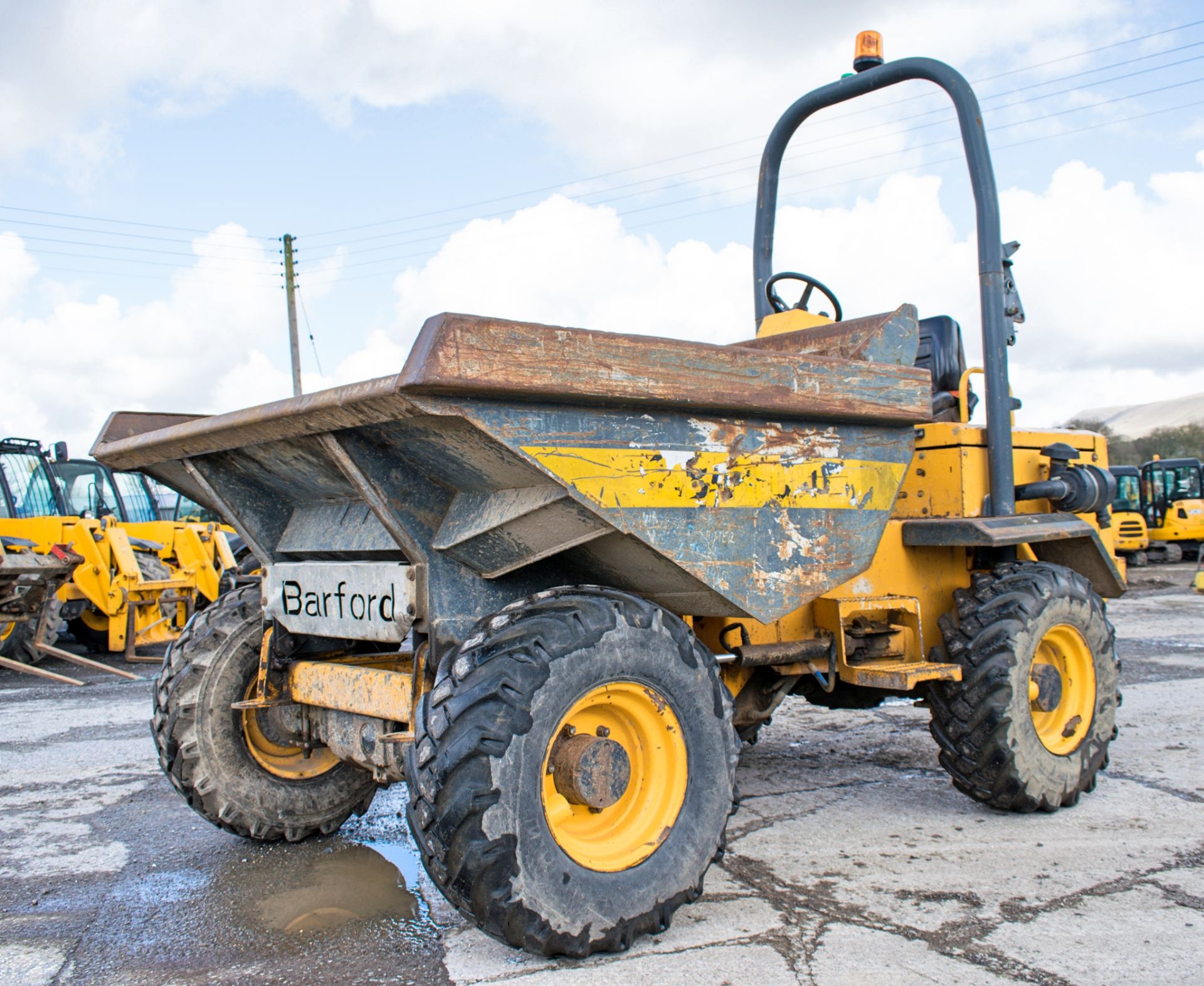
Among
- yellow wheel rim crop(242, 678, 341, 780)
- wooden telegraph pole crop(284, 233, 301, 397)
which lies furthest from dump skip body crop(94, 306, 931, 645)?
wooden telegraph pole crop(284, 233, 301, 397)

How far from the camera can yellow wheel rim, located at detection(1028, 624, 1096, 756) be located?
14.3 ft

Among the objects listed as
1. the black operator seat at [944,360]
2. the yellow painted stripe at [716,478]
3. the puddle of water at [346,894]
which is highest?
the black operator seat at [944,360]

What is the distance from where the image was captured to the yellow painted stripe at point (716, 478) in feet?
9.45

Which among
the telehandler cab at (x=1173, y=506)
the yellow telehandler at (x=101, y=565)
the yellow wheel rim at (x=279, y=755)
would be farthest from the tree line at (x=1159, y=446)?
the yellow wheel rim at (x=279, y=755)

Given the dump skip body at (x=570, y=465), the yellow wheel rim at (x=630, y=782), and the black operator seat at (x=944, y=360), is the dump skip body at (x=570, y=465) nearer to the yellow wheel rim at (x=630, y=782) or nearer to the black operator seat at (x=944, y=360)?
the yellow wheel rim at (x=630, y=782)

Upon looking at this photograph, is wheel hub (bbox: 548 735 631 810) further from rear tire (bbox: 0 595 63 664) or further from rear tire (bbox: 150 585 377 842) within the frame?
rear tire (bbox: 0 595 63 664)

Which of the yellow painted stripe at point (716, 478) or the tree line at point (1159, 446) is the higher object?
the tree line at point (1159, 446)

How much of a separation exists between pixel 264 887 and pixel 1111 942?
2.54 metres

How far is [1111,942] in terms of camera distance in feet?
9.51

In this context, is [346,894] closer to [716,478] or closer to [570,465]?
[570,465]

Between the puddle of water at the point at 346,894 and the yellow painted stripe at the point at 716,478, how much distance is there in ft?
4.71

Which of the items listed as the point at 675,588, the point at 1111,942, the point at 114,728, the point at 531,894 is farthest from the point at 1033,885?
the point at 114,728

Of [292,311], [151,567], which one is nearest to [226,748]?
[151,567]

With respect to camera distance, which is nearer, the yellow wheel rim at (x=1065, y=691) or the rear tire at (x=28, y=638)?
the yellow wheel rim at (x=1065, y=691)
